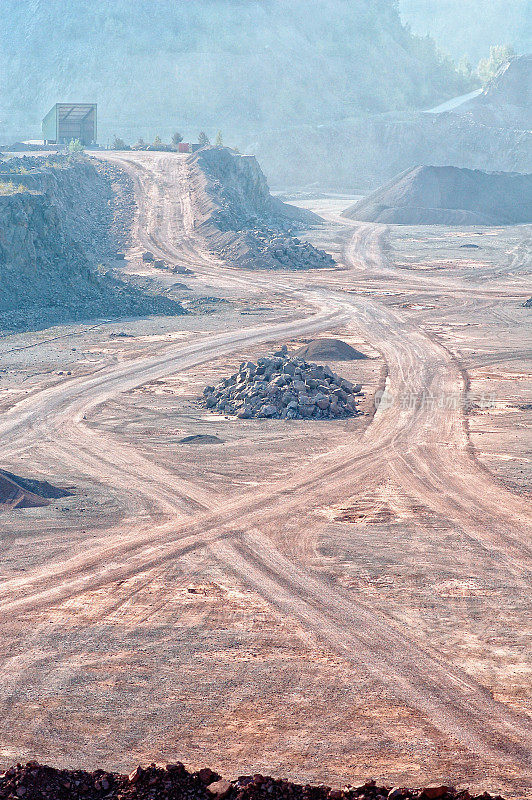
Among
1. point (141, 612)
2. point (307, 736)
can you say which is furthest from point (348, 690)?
point (141, 612)

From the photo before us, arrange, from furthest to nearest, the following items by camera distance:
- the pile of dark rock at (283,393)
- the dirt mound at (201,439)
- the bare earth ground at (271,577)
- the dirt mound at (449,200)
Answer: the dirt mound at (449,200), the pile of dark rock at (283,393), the dirt mound at (201,439), the bare earth ground at (271,577)

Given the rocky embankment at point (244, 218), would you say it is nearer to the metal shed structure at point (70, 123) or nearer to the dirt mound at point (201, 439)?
the metal shed structure at point (70, 123)

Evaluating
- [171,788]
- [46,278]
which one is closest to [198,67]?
[46,278]

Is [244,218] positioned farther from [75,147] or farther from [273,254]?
[75,147]

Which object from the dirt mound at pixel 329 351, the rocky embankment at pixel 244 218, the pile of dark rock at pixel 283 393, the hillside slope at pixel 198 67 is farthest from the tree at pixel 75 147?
the hillside slope at pixel 198 67

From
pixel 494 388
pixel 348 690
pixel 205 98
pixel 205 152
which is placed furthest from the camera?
pixel 205 98

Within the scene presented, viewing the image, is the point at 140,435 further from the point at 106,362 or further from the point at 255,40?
the point at 255,40

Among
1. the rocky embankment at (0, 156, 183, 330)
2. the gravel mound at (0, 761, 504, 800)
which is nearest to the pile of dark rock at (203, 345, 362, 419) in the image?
→ the rocky embankment at (0, 156, 183, 330)
